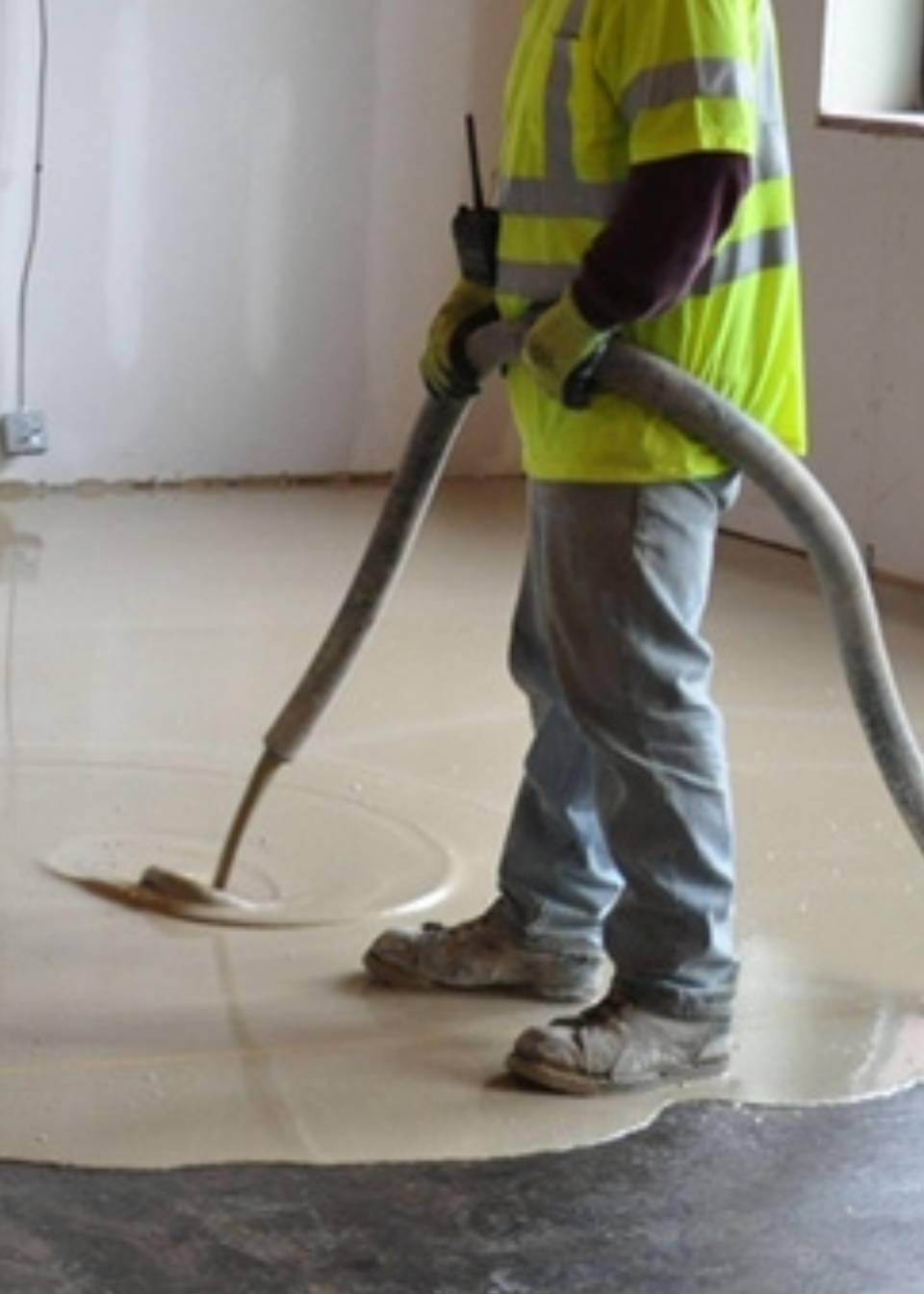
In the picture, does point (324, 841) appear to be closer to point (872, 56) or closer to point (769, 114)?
point (769, 114)

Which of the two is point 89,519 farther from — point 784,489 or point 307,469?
point 784,489

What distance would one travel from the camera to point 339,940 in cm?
385

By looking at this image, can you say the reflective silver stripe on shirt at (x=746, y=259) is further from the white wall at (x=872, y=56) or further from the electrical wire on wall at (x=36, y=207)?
the electrical wire on wall at (x=36, y=207)

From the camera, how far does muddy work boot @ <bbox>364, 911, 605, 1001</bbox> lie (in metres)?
3.67

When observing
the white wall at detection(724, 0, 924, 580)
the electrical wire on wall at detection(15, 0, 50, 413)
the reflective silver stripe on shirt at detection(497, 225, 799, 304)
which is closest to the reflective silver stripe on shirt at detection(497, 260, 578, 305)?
the reflective silver stripe on shirt at detection(497, 225, 799, 304)

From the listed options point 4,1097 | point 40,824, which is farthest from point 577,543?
point 40,824

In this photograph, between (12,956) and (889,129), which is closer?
(12,956)

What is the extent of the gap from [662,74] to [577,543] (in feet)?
1.77

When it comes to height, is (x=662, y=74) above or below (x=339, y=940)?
above

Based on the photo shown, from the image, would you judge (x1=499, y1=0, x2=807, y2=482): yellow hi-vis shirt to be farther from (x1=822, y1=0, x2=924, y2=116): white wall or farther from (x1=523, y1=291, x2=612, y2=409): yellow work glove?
(x1=822, y1=0, x2=924, y2=116): white wall

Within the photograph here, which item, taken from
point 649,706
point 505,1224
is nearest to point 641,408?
point 649,706

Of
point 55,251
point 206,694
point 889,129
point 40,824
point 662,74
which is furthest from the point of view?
point 55,251

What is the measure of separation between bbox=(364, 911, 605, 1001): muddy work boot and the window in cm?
304

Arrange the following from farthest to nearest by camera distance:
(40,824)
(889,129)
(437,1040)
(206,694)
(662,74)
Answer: (889,129), (206,694), (40,824), (437,1040), (662,74)
